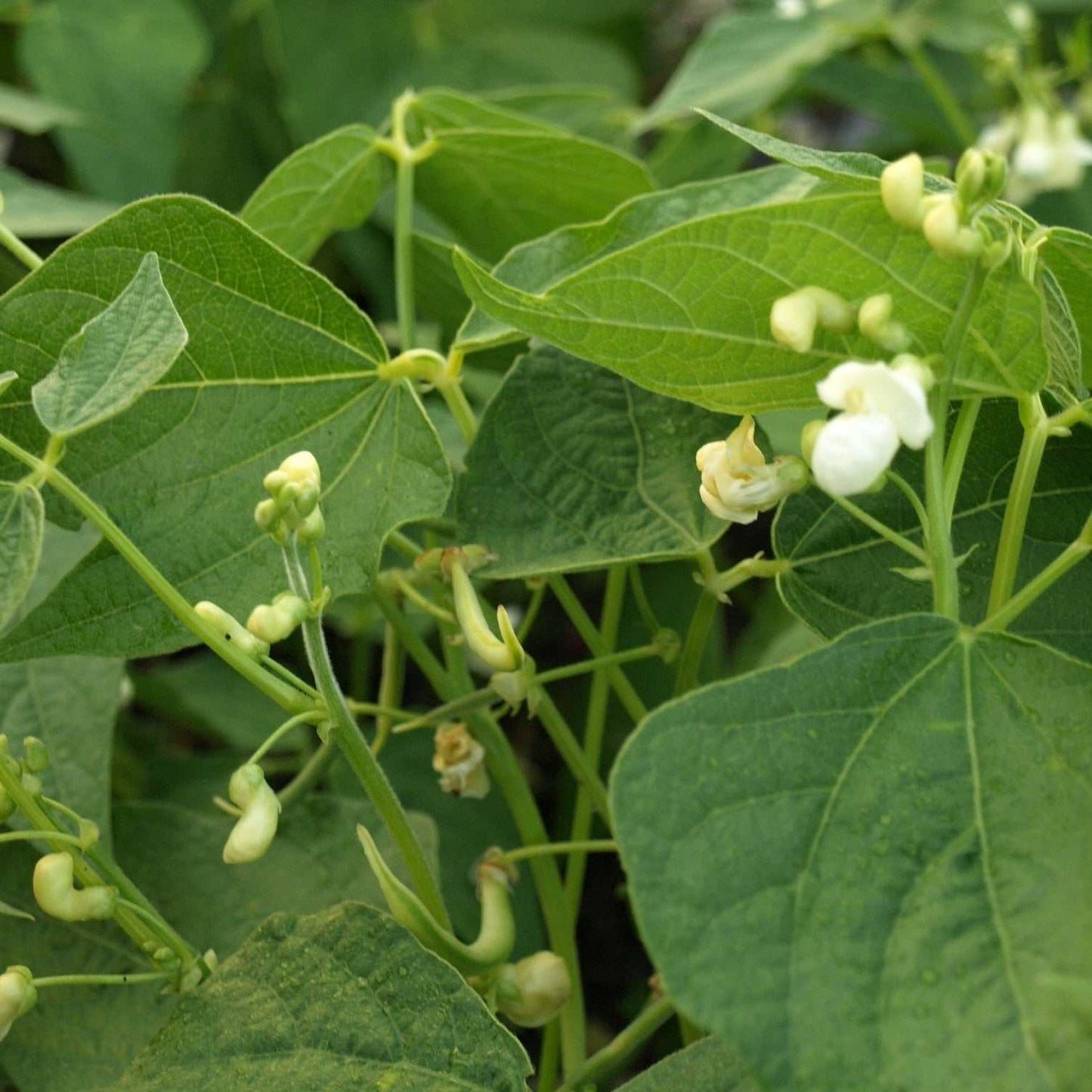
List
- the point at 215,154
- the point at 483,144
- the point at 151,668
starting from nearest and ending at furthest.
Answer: the point at 483,144 → the point at 151,668 → the point at 215,154

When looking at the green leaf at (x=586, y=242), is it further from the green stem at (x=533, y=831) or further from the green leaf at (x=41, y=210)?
the green leaf at (x=41, y=210)

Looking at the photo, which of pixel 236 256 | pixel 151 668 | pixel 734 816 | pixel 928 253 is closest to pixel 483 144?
pixel 236 256

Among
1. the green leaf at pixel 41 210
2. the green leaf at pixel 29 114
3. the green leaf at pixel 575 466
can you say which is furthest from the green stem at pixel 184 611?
the green leaf at pixel 29 114

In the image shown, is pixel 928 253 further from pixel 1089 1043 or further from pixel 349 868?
pixel 349 868

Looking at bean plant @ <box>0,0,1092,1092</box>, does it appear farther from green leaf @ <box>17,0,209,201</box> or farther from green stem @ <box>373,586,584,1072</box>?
green leaf @ <box>17,0,209,201</box>

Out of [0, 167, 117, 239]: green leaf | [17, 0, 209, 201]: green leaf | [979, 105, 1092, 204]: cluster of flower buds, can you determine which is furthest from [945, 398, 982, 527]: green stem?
[17, 0, 209, 201]: green leaf
